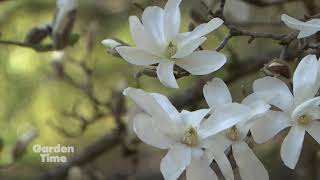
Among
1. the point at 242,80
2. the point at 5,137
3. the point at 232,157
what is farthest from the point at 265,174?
the point at 5,137

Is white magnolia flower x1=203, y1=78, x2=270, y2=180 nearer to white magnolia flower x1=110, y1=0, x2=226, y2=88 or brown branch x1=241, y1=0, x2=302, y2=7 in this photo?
white magnolia flower x1=110, y1=0, x2=226, y2=88

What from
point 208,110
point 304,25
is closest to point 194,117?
point 208,110

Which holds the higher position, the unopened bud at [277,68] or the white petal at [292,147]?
the unopened bud at [277,68]

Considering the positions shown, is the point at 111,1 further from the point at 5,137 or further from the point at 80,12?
the point at 5,137

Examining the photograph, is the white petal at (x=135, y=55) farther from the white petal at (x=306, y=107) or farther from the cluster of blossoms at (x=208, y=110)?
the white petal at (x=306, y=107)

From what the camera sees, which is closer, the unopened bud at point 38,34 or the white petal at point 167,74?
the white petal at point 167,74

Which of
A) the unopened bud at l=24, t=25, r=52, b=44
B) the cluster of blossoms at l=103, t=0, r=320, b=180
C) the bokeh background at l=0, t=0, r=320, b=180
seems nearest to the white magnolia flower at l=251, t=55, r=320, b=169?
the cluster of blossoms at l=103, t=0, r=320, b=180

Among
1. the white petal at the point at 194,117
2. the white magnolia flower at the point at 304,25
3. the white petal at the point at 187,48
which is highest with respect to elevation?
the white magnolia flower at the point at 304,25

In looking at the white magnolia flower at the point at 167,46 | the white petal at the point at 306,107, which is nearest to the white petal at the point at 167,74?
the white magnolia flower at the point at 167,46
